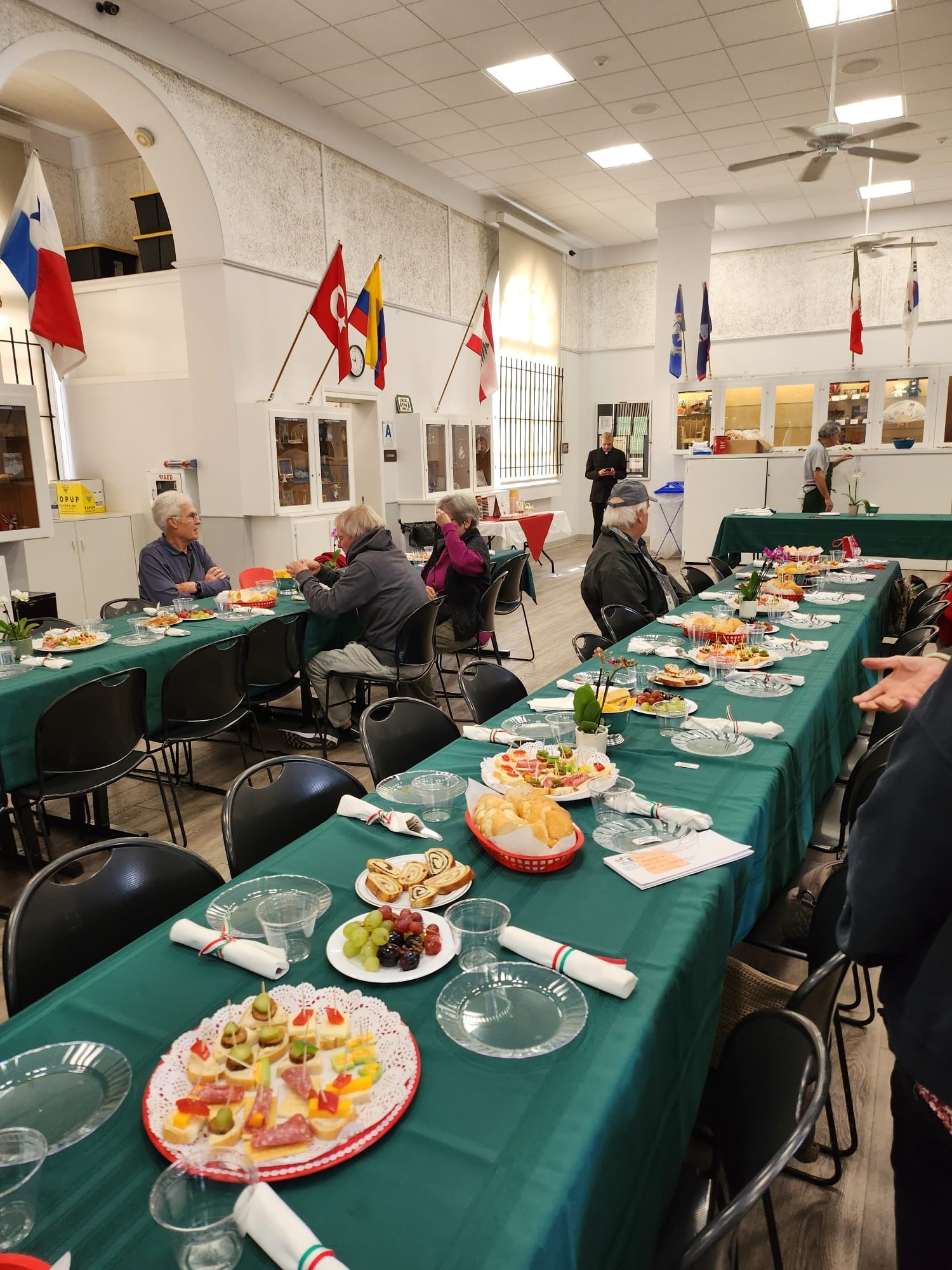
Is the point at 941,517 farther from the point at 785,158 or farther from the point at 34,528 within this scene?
the point at 34,528

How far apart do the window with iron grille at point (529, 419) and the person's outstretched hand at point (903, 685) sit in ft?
33.9

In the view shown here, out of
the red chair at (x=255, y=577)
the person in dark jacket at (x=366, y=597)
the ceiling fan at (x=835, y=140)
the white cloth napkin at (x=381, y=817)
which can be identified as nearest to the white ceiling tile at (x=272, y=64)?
the ceiling fan at (x=835, y=140)

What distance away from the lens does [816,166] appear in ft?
18.4

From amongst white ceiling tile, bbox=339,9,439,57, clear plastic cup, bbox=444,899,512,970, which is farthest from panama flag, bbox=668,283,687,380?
clear plastic cup, bbox=444,899,512,970

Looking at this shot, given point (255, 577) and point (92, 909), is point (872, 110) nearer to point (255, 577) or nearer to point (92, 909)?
point (255, 577)

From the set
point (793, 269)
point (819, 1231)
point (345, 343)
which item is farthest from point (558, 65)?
point (819, 1231)

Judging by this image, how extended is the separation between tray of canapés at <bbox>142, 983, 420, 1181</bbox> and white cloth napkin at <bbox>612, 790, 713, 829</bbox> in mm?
832

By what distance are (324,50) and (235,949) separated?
7.02 m

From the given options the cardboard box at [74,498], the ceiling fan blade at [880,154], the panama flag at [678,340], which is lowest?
the cardboard box at [74,498]

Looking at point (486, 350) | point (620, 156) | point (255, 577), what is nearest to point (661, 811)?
point (255, 577)

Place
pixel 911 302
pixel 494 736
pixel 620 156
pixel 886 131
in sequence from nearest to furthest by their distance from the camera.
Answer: pixel 494 736, pixel 886 131, pixel 620 156, pixel 911 302

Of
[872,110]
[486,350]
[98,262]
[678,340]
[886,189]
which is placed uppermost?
[886,189]

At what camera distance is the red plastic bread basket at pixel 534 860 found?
5.14ft

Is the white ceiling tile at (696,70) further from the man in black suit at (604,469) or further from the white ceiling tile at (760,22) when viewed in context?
the man in black suit at (604,469)
